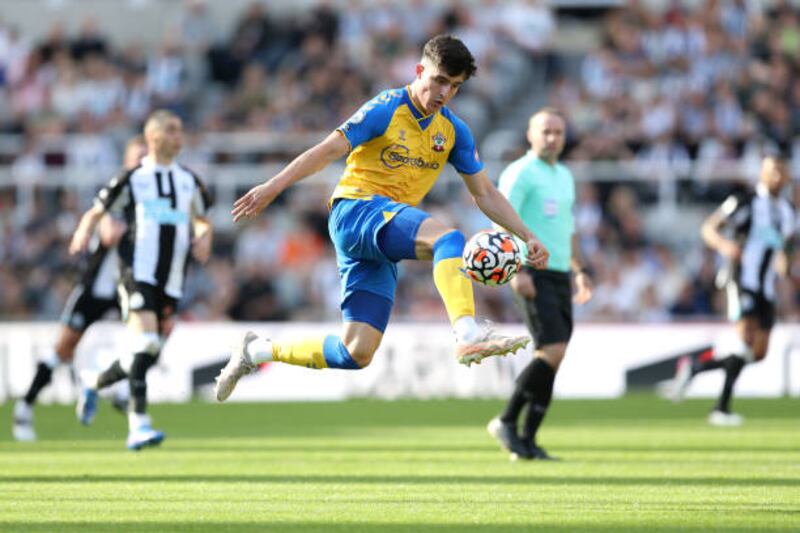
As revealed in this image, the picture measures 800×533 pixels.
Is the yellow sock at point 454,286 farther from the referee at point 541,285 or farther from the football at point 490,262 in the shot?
the referee at point 541,285

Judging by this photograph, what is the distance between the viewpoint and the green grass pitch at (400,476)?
7762mm

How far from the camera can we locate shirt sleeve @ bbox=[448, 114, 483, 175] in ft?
30.1

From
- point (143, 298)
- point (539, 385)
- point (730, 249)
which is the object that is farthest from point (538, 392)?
point (730, 249)

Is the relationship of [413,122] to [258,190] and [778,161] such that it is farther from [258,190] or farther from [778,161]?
[778,161]

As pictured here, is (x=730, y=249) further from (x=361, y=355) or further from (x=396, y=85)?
(x=396, y=85)

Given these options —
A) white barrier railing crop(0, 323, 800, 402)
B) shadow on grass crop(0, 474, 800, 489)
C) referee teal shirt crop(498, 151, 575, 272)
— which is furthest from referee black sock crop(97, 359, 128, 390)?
white barrier railing crop(0, 323, 800, 402)

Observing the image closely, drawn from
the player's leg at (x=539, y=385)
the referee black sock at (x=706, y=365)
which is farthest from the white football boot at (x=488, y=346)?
the referee black sock at (x=706, y=365)

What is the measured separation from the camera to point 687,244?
22812 mm

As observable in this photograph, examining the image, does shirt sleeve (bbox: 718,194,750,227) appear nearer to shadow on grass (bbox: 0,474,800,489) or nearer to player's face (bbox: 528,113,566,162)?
player's face (bbox: 528,113,566,162)

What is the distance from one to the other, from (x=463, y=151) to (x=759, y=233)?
7.25 m

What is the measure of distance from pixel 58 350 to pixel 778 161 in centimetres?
705

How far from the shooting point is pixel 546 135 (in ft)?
37.4

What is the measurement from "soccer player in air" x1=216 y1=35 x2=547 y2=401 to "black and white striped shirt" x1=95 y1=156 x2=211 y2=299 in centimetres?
288

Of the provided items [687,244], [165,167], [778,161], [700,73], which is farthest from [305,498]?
[700,73]
